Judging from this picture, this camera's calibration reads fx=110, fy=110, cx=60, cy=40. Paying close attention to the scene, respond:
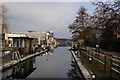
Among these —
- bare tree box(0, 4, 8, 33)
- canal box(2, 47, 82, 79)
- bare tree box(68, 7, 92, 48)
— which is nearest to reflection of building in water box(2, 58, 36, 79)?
canal box(2, 47, 82, 79)

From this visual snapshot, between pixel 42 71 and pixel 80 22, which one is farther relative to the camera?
pixel 80 22

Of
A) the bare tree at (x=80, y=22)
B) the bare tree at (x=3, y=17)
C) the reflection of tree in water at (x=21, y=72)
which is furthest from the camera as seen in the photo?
the bare tree at (x=80, y=22)

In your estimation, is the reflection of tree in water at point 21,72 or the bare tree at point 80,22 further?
the bare tree at point 80,22

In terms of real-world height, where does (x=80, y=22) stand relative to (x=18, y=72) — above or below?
above

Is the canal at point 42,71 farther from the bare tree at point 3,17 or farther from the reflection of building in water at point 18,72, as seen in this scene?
the bare tree at point 3,17

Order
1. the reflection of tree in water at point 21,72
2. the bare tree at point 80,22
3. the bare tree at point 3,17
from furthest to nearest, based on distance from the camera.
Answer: the bare tree at point 80,22
the bare tree at point 3,17
the reflection of tree in water at point 21,72

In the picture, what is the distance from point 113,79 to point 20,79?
502 centimetres

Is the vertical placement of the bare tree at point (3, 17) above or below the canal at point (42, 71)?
above

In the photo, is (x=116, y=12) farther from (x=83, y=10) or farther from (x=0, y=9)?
(x=83, y=10)

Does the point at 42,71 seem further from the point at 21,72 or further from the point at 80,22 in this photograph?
the point at 80,22

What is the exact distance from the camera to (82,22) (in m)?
29.6

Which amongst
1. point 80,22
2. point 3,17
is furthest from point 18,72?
point 80,22

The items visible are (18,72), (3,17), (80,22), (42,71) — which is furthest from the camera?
(80,22)

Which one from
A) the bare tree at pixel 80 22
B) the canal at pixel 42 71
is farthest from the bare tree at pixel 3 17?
the bare tree at pixel 80 22
